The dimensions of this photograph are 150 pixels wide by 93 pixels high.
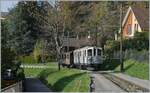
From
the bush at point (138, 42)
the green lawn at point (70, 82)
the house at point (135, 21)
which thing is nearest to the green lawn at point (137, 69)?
the green lawn at point (70, 82)

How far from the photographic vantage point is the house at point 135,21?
207ft

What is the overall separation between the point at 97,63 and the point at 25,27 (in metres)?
35.3

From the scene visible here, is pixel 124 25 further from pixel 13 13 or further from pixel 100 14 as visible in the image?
pixel 13 13

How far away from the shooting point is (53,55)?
Result: 269 ft

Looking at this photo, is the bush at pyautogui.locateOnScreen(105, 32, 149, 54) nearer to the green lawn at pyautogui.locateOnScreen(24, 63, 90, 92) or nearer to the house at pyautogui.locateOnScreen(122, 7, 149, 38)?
the house at pyautogui.locateOnScreen(122, 7, 149, 38)

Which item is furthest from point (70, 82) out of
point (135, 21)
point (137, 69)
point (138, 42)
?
point (135, 21)

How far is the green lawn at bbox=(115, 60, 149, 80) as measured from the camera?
37481 millimetres

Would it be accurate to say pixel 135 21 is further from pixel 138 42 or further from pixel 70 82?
pixel 70 82

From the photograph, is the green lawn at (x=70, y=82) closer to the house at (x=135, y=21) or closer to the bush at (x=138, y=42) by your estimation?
the bush at (x=138, y=42)

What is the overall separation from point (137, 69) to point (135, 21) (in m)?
25.1

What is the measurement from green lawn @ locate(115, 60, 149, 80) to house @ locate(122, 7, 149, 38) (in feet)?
51.5

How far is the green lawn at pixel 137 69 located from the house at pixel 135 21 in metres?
15.7

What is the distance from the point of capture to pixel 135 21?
6569cm

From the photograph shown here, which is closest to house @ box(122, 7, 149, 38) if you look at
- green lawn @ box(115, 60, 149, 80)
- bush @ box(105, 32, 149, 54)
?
bush @ box(105, 32, 149, 54)
